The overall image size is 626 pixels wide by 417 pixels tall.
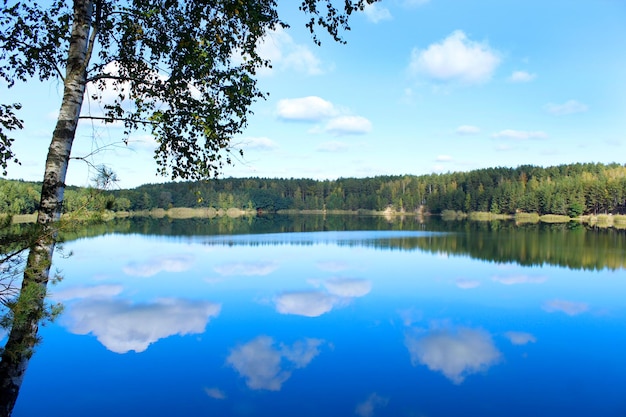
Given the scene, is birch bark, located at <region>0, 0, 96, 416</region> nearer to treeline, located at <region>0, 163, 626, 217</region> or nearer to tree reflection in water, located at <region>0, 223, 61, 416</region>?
tree reflection in water, located at <region>0, 223, 61, 416</region>

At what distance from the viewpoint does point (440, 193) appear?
128 m

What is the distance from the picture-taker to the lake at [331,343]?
29.0 ft

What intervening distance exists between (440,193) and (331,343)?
121556 mm

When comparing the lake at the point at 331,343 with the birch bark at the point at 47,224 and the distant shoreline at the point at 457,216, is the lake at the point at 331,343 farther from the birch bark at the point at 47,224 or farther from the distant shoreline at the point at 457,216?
the distant shoreline at the point at 457,216

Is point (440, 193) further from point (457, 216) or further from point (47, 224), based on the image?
point (47, 224)

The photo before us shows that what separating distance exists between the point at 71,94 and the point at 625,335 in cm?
1565

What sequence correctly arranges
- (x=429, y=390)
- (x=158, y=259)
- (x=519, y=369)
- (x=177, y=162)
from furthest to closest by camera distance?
(x=158, y=259) < (x=519, y=369) < (x=429, y=390) < (x=177, y=162)

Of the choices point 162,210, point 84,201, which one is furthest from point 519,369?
point 162,210

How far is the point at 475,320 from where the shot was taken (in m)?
14.6

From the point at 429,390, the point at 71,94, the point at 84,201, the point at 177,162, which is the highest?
the point at 71,94

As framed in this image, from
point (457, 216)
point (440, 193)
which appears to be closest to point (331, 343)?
point (457, 216)

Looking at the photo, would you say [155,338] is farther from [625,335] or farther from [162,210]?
[162,210]

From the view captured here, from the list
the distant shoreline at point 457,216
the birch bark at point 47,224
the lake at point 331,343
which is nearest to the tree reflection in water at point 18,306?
the birch bark at point 47,224

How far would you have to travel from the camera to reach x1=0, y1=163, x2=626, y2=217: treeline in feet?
291
